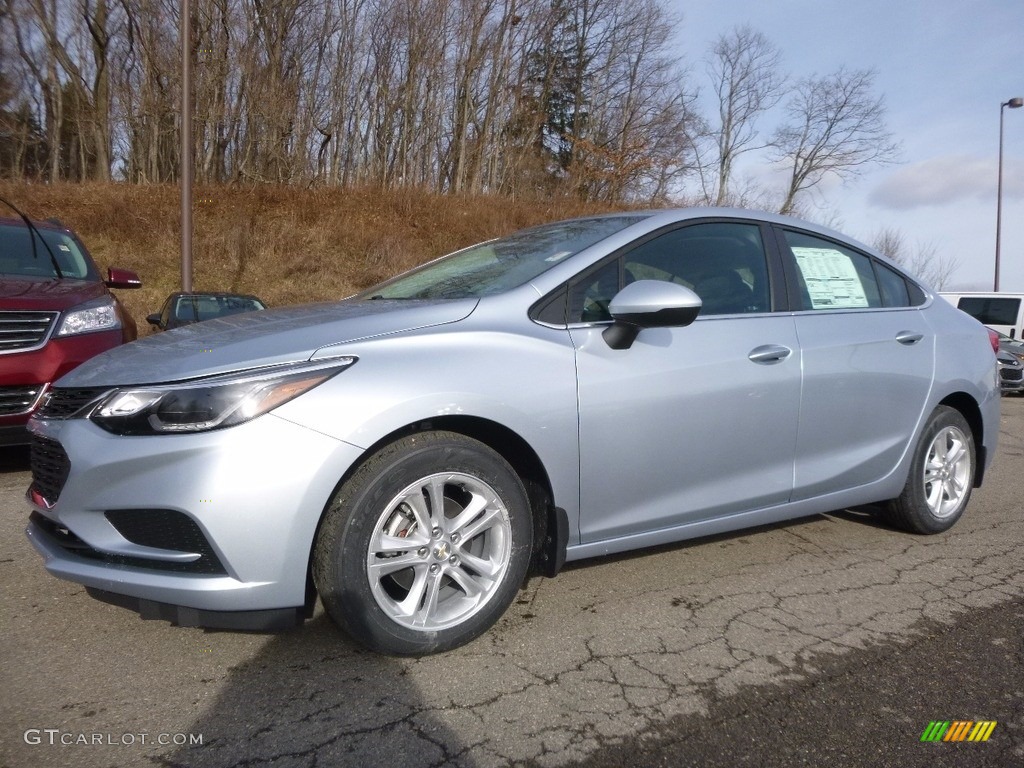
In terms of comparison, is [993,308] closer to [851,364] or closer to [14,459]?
[851,364]

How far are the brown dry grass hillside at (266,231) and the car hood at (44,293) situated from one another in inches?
478

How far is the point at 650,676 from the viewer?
99.4 inches

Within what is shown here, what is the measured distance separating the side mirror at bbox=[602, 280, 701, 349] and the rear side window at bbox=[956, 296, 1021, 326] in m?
18.3

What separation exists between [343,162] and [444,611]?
25.8m

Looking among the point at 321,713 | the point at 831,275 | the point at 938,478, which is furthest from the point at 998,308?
the point at 321,713

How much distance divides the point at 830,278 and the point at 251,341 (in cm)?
275

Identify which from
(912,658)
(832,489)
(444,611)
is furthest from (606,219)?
(912,658)

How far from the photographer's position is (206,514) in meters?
2.22

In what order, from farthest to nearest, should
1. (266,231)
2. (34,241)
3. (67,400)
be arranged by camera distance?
1. (266,231)
2. (34,241)
3. (67,400)

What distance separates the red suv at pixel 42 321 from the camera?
14.9ft

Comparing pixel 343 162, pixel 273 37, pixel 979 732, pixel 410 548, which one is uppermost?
pixel 273 37

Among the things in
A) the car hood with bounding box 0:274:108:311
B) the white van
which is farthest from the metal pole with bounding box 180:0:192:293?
the white van

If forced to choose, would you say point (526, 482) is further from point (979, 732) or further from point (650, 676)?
point (979, 732)

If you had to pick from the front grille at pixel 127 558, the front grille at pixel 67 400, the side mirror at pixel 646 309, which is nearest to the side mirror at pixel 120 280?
the front grille at pixel 67 400
